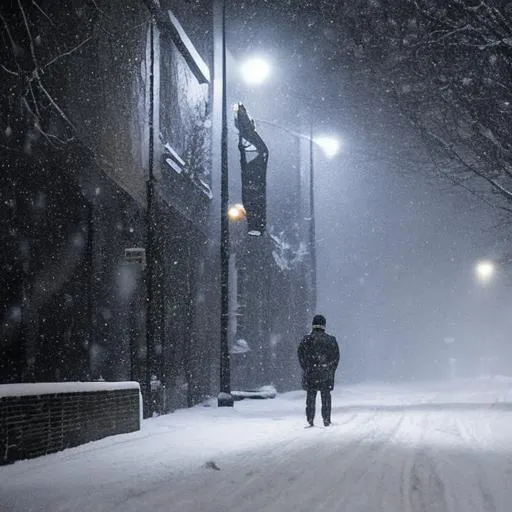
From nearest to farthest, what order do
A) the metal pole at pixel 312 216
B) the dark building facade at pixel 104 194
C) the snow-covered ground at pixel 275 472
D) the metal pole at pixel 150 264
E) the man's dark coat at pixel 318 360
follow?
the snow-covered ground at pixel 275 472, the dark building facade at pixel 104 194, the man's dark coat at pixel 318 360, the metal pole at pixel 150 264, the metal pole at pixel 312 216

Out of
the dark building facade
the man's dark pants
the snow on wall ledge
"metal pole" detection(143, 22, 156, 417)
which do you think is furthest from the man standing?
"metal pole" detection(143, 22, 156, 417)

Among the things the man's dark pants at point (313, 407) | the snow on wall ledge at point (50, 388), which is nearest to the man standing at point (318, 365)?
the man's dark pants at point (313, 407)

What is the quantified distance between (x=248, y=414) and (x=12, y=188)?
825 centimetres

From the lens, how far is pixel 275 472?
7312 millimetres

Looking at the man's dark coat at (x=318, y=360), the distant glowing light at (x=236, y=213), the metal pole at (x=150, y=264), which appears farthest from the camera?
the distant glowing light at (x=236, y=213)

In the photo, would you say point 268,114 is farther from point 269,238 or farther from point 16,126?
point 16,126

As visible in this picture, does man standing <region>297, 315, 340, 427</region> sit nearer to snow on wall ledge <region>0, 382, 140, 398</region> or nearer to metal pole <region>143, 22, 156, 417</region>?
snow on wall ledge <region>0, 382, 140, 398</region>

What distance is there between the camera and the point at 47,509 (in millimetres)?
5555

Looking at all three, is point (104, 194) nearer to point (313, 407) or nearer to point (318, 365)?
point (318, 365)

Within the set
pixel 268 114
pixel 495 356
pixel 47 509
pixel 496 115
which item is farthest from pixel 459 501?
pixel 495 356

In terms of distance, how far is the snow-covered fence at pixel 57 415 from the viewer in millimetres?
8234

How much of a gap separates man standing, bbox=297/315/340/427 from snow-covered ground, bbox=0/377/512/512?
58 centimetres

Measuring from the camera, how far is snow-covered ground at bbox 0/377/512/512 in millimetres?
5773

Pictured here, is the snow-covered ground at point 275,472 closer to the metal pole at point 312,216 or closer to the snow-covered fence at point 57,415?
the snow-covered fence at point 57,415
